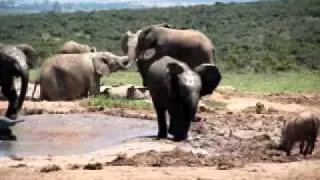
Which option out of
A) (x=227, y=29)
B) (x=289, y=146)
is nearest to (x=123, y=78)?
(x=289, y=146)

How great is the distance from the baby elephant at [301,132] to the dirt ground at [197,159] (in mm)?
214

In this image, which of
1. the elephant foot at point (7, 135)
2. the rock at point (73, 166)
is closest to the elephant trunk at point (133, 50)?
the elephant foot at point (7, 135)

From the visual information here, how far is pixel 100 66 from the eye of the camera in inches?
931

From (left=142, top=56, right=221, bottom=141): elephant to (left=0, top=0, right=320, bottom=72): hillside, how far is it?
20.7 meters

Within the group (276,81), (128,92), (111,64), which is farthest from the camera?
(276,81)

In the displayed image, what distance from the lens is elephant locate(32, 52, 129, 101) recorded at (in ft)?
75.3

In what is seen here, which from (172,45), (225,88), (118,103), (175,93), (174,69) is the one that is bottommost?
(225,88)

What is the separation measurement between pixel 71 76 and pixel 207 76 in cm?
794

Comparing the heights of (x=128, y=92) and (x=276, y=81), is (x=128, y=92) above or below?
above

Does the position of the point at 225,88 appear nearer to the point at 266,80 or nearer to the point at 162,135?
the point at 266,80

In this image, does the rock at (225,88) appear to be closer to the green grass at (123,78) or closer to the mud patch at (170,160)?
the green grass at (123,78)

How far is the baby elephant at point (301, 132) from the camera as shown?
14.8 metres

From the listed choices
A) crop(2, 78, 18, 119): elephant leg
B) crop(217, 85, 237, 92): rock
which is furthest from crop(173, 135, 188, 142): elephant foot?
crop(217, 85, 237, 92): rock

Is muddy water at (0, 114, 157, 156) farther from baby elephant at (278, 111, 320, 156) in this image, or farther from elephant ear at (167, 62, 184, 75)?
baby elephant at (278, 111, 320, 156)
